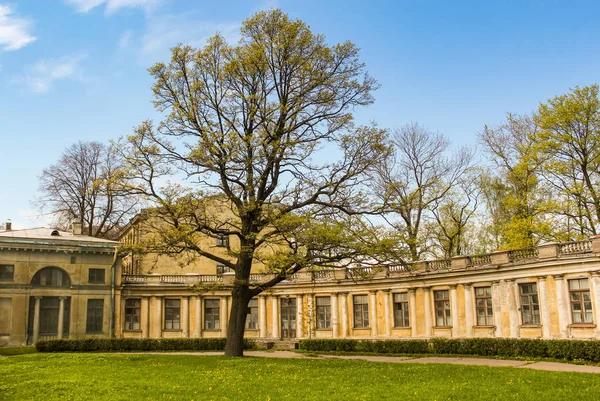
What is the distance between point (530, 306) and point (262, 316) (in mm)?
19477

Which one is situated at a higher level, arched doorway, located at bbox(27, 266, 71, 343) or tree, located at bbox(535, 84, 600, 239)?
tree, located at bbox(535, 84, 600, 239)

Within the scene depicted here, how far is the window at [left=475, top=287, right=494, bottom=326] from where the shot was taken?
32.6m

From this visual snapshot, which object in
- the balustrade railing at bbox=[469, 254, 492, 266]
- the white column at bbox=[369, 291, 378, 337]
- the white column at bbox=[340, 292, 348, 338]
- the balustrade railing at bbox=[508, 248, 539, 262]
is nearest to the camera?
the balustrade railing at bbox=[508, 248, 539, 262]

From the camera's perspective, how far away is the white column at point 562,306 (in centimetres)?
2836

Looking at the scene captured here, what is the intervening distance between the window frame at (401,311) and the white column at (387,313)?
32cm

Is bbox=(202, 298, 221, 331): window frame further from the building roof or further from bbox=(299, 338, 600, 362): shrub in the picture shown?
the building roof

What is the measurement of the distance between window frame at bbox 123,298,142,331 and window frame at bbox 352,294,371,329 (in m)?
15.5

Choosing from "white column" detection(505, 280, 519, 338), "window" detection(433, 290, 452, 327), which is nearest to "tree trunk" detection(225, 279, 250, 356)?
"window" detection(433, 290, 452, 327)

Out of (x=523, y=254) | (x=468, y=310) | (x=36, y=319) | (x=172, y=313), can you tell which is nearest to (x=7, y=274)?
(x=36, y=319)

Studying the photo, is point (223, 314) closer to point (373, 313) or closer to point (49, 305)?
point (373, 313)

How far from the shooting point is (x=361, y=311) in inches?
1567

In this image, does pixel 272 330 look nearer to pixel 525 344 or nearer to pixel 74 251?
pixel 74 251

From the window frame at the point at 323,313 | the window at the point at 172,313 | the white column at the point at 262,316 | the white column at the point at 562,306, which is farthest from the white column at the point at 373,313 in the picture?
the window at the point at 172,313

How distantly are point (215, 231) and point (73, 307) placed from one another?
19.5 metres
